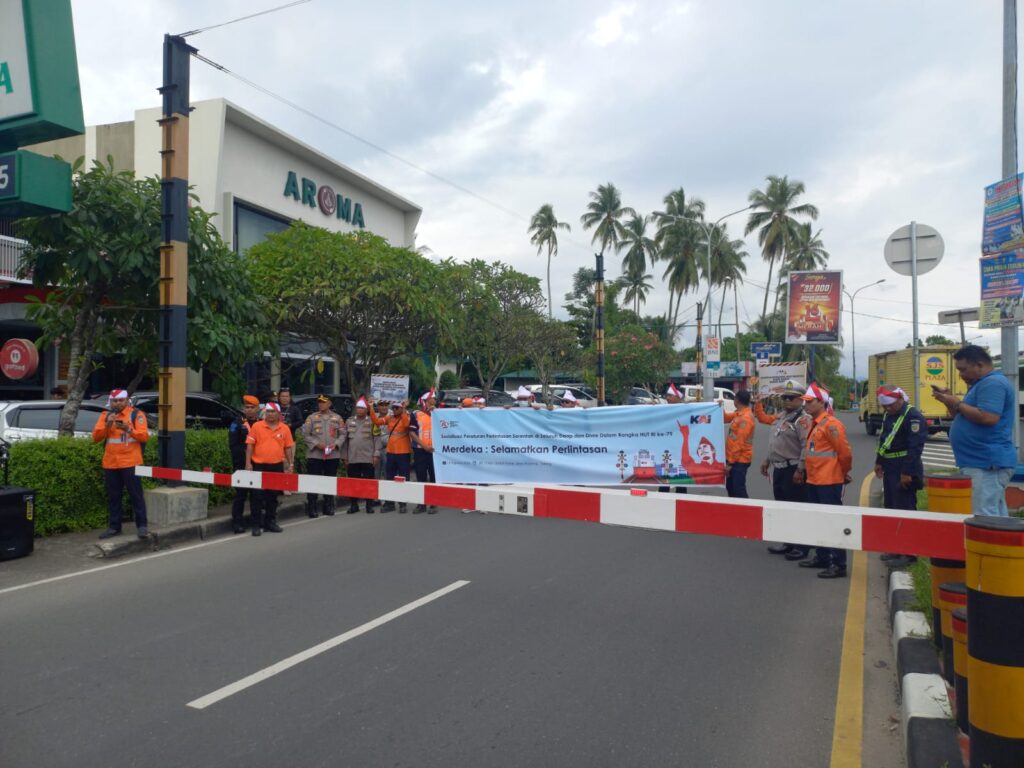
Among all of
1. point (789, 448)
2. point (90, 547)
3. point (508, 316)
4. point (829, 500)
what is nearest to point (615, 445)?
point (789, 448)

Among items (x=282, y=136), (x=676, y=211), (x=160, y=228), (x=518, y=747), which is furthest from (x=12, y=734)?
(x=676, y=211)

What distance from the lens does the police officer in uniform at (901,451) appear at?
7469 millimetres

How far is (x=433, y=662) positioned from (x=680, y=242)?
5373 cm

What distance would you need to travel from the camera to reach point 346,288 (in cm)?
1628

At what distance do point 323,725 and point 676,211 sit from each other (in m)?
56.3

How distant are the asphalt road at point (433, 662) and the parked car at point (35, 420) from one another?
5.03m

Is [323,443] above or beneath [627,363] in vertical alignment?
beneath

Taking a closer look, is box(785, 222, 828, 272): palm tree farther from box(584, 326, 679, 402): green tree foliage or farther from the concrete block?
the concrete block

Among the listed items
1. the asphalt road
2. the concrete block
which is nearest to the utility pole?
the concrete block

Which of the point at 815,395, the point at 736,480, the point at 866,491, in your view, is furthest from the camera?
the point at 866,491

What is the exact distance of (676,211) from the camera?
56.9 metres

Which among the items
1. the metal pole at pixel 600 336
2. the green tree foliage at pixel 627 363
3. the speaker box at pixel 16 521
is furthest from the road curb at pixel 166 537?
the green tree foliage at pixel 627 363

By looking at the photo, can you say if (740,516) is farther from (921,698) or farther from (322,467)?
(322,467)

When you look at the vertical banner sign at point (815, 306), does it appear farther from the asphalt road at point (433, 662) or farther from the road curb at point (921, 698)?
the road curb at point (921, 698)
